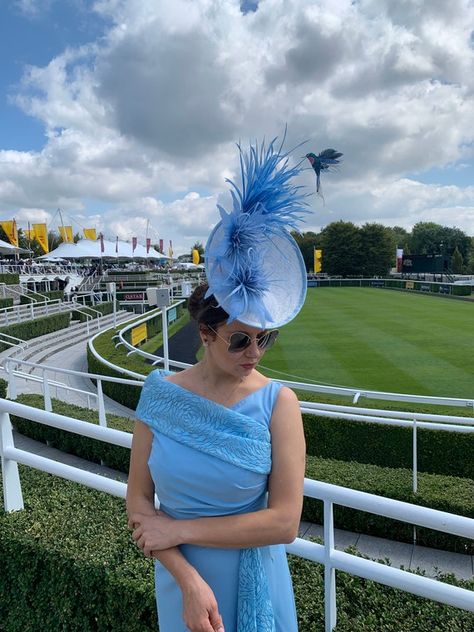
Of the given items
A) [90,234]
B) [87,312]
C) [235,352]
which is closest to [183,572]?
[235,352]

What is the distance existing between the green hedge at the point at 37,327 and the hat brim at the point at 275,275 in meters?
17.4

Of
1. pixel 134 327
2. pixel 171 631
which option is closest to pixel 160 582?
pixel 171 631

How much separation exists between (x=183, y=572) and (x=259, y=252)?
0.99 metres

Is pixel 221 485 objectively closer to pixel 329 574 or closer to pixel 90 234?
pixel 329 574

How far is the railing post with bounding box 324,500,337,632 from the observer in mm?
1812

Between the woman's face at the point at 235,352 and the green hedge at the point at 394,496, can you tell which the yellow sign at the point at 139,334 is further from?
the woman's face at the point at 235,352

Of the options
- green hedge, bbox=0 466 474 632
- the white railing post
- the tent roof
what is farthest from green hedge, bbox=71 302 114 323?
green hedge, bbox=0 466 474 632

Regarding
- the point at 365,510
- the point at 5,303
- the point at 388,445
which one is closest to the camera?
the point at 365,510

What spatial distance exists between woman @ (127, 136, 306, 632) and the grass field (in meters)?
13.2

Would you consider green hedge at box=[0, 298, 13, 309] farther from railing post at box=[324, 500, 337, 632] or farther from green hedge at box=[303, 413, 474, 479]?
railing post at box=[324, 500, 337, 632]

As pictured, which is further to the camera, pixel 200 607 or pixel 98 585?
pixel 98 585

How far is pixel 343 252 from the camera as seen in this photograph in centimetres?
8450

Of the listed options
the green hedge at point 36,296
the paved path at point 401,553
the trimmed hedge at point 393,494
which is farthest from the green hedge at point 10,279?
the trimmed hedge at point 393,494

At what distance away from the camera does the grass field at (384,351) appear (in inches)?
586
